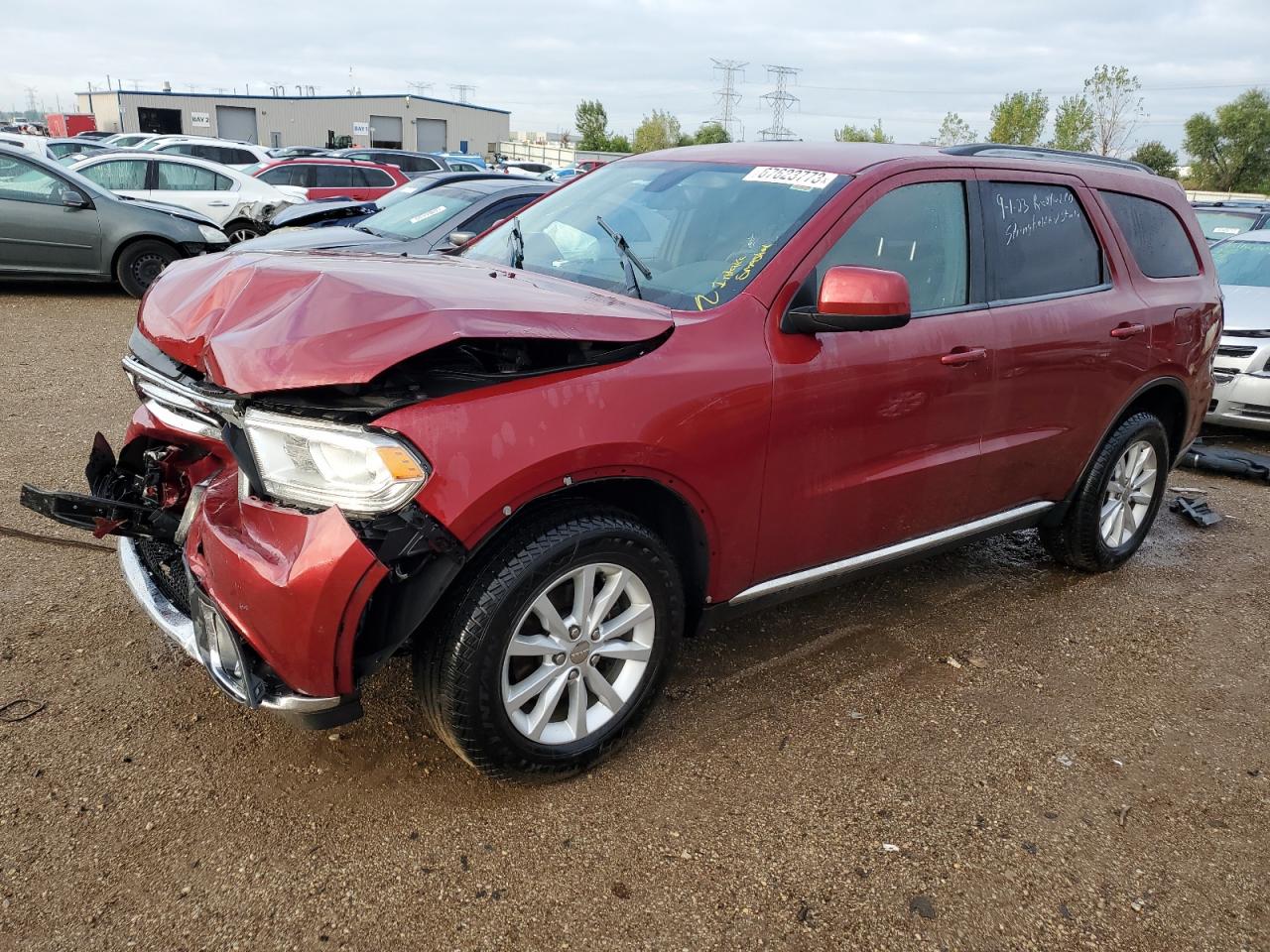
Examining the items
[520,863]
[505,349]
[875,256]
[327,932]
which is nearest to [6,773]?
[327,932]

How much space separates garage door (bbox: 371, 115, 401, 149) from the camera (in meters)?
65.1

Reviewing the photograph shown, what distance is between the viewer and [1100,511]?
439 cm

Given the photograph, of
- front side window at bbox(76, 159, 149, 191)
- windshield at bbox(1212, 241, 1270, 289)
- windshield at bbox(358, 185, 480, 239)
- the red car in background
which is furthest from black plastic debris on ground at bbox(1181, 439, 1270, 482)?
the red car in background

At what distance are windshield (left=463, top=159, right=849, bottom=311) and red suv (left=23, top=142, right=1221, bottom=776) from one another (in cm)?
1

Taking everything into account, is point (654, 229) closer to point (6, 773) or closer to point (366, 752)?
point (366, 752)

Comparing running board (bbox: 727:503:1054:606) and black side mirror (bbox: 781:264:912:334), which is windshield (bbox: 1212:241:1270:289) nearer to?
running board (bbox: 727:503:1054:606)

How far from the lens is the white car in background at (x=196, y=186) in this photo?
13.1 metres

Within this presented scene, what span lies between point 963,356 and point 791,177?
0.87 metres

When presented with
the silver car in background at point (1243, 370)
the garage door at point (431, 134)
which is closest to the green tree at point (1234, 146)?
the garage door at point (431, 134)

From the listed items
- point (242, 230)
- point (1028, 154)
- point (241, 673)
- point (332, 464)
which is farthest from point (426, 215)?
point (241, 673)

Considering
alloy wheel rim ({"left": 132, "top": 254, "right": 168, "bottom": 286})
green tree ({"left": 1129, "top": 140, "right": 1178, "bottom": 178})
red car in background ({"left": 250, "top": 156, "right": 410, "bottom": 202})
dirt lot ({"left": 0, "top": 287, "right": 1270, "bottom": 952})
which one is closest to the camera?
dirt lot ({"left": 0, "top": 287, "right": 1270, "bottom": 952})

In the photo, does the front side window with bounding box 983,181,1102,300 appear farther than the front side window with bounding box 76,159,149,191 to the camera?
No

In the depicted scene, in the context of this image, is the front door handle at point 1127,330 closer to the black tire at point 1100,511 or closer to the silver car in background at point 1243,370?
the black tire at point 1100,511

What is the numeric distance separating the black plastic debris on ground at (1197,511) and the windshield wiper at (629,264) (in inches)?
161
